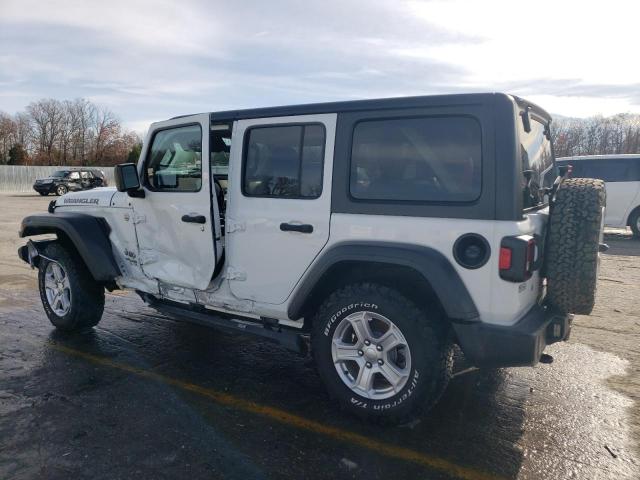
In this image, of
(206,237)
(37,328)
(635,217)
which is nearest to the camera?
(206,237)

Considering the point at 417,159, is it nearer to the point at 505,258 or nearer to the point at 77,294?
the point at 505,258

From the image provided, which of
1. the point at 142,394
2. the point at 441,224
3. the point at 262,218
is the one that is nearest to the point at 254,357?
the point at 142,394

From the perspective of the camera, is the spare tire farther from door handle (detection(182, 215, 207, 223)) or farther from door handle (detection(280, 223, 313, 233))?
door handle (detection(182, 215, 207, 223))

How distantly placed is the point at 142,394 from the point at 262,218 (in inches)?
63.0

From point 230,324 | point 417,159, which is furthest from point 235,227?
point 417,159

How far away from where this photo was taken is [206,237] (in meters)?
4.05

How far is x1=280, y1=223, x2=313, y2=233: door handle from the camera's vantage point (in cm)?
350

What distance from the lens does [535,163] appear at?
3537 mm

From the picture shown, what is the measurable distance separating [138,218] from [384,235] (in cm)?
253

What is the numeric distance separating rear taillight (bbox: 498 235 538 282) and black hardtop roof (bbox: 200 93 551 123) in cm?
83

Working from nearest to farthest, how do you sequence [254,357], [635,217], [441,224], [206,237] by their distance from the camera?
[441,224], [206,237], [254,357], [635,217]

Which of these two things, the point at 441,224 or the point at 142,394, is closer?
the point at 441,224

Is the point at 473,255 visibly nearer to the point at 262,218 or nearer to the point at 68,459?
the point at 262,218

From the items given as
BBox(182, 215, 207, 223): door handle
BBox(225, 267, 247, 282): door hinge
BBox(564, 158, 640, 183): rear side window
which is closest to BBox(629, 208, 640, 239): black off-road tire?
BBox(564, 158, 640, 183): rear side window
